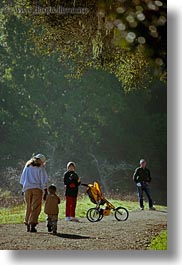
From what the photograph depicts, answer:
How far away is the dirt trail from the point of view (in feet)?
15.3

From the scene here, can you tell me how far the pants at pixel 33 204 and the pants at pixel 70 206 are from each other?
0.48 feet

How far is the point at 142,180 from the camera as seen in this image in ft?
15.4

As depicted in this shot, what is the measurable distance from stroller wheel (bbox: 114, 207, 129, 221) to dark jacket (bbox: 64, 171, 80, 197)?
0.23 metres

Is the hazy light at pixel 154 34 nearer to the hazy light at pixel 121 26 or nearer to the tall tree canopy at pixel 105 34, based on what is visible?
the tall tree canopy at pixel 105 34

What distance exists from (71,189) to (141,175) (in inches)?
14.7

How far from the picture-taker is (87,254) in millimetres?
4656

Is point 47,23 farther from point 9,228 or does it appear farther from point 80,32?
point 9,228

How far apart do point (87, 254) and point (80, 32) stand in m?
1.17

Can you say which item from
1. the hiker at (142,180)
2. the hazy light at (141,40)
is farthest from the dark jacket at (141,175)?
the hazy light at (141,40)

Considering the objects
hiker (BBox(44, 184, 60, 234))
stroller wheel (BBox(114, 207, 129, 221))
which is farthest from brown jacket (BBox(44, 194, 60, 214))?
stroller wheel (BBox(114, 207, 129, 221))

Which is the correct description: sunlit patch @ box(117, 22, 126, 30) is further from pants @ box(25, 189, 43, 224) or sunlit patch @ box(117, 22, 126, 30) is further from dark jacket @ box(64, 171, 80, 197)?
pants @ box(25, 189, 43, 224)

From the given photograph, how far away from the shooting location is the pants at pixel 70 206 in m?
4.67

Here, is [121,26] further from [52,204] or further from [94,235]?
[94,235]

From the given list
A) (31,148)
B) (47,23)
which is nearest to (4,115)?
(31,148)
